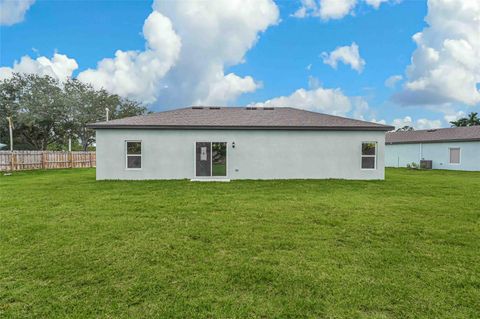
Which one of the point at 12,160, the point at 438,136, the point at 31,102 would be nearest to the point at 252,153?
the point at 12,160

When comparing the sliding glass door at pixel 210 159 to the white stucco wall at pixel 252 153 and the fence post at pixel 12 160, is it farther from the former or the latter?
the fence post at pixel 12 160

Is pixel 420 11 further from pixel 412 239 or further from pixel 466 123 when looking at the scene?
pixel 466 123

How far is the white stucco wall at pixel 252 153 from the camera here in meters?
12.6

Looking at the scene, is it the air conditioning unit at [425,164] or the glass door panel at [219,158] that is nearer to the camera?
the glass door panel at [219,158]

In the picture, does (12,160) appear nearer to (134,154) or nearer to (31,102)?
(31,102)

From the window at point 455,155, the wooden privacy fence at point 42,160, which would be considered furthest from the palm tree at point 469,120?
the wooden privacy fence at point 42,160

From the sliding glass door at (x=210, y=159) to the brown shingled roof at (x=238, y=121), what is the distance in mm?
862

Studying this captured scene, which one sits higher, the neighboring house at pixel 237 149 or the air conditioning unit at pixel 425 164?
the neighboring house at pixel 237 149

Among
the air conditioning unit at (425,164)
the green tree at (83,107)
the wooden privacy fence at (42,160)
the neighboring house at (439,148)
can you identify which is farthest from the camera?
the green tree at (83,107)

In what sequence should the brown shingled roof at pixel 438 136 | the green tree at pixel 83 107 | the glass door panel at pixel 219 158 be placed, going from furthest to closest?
the green tree at pixel 83 107
the brown shingled roof at pixel 438 136
the glass door panel at pixel 219 158

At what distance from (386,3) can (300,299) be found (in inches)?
642

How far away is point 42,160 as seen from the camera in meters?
21.4

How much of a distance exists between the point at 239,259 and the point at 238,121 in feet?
32.5

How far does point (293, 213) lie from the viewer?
664 centimetres
